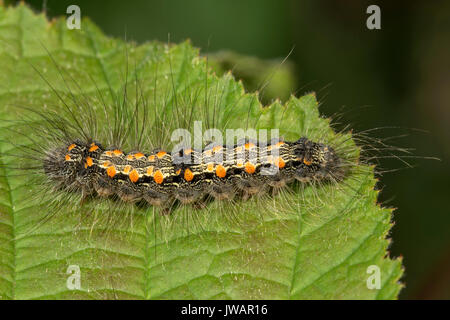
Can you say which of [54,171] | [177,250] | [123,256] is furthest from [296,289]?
[54,171]

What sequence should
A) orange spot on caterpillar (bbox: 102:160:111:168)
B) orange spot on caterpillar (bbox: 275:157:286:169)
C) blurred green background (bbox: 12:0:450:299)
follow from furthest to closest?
blurred green background (bbox: 12:0:450:299) < orange spot on caterpillar (bbox: 102:160:111:168) < orange spot on caterpillar (bbox: 275:157:286:169)

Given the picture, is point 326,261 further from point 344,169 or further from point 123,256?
point 123,256

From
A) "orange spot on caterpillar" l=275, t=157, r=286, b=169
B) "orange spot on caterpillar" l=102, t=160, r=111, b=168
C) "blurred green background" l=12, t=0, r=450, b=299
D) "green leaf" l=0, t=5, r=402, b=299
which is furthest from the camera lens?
"blurred green background" l=12, t=0, r=450, b=299

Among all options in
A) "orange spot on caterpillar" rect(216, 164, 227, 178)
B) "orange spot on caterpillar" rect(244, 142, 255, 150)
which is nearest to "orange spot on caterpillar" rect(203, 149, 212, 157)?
"orange spot on caterpillar" rect(216, 164, 227, 178)

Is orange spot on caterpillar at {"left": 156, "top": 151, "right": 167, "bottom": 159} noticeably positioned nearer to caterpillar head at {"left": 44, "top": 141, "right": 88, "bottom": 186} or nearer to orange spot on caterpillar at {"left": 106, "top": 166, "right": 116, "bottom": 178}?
orange spot on caterpillar at {"left": 106, "top": 166, "right": 116, "bottom": 178}

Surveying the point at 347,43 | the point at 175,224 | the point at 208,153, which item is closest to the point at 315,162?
the point at 208,153

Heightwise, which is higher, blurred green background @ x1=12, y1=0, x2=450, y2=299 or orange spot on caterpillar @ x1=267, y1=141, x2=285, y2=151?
blurred green background @ x1=12, y1=0, x2=450, y2=299

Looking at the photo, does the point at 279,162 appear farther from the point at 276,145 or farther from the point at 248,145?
the point at 248,145
